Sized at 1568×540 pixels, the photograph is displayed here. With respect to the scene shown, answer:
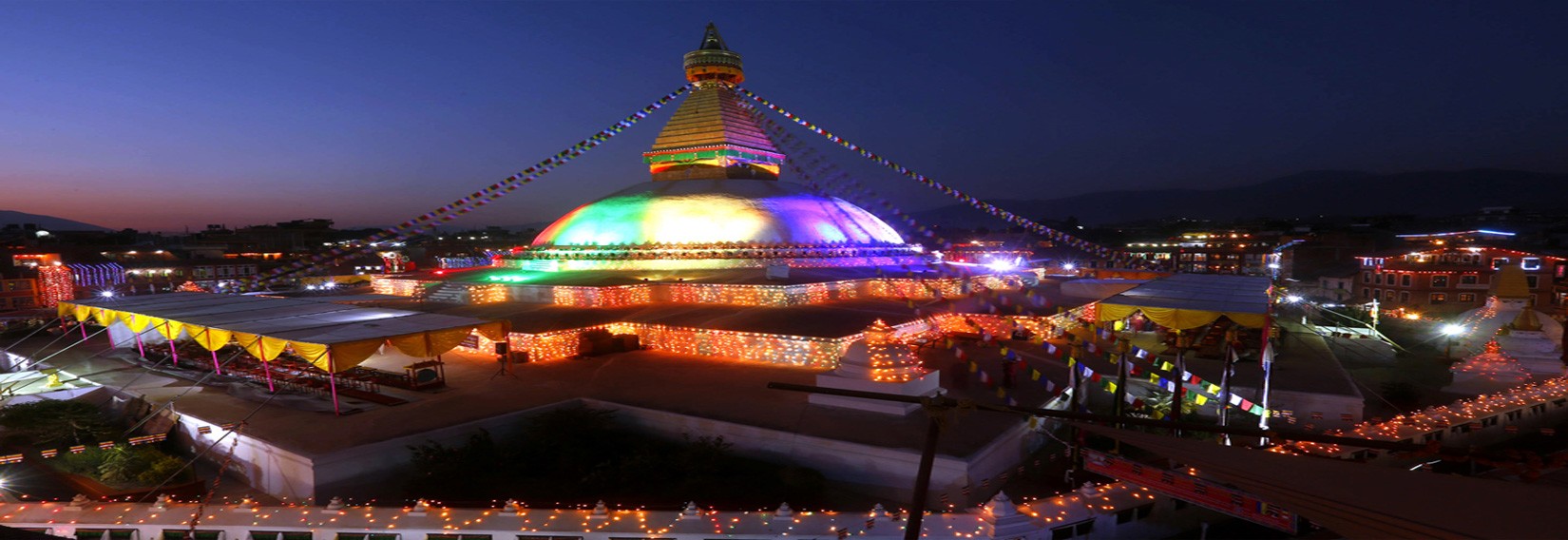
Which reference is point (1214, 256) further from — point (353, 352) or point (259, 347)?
point (259, 347)

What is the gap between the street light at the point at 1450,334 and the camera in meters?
14.5

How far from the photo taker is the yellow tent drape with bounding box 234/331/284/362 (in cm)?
923

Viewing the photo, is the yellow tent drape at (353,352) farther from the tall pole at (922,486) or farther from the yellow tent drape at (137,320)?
the tall pole at (922,486)

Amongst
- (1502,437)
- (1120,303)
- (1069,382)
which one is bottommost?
(1502,437)

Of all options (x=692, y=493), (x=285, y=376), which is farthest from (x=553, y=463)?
(x=285, y=376)

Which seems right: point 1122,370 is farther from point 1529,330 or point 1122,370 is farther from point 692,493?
point 1529,330

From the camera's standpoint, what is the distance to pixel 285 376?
10.9m

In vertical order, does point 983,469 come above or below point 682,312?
below

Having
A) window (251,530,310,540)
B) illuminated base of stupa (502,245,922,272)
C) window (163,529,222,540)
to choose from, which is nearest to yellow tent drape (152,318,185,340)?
window (163,529,222,540)

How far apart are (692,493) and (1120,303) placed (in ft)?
25.0

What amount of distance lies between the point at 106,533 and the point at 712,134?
62.0 feet

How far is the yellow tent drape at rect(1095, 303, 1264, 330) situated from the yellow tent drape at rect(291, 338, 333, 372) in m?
11.5

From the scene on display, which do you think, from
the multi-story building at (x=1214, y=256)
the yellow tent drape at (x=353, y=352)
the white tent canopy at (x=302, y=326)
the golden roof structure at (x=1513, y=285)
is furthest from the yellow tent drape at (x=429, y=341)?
the multi-story building at (x=1214, y=256)

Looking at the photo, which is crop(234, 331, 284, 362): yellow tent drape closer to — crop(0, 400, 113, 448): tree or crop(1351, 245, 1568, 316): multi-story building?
crop(0, 400, 113, 448): tree
